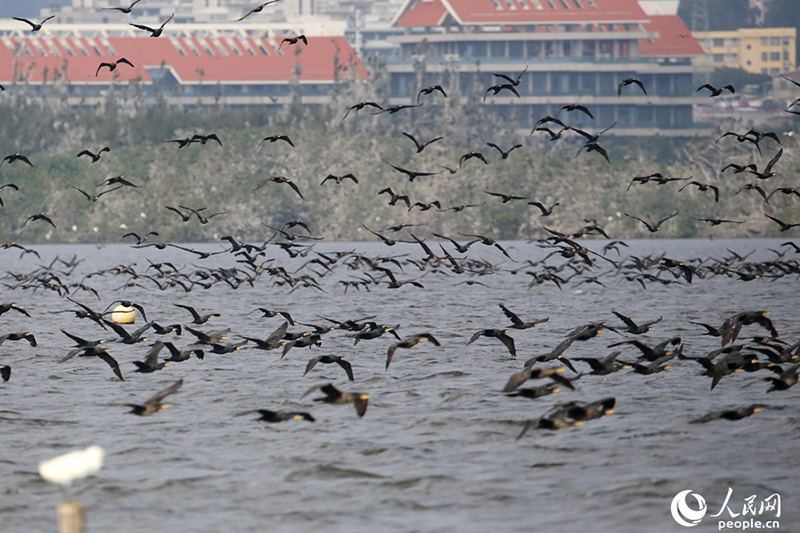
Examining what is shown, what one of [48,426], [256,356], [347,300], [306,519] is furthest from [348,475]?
[347,300]

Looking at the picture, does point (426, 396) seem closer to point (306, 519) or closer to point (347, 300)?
point (306, 519)

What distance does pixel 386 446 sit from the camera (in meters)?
23.5

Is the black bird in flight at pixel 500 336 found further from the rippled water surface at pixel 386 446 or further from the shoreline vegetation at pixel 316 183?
the shoreline vegetation at pixel 316 183

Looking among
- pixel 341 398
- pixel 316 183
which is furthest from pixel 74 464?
pixel 316 183

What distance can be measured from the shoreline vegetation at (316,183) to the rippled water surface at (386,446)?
109 m

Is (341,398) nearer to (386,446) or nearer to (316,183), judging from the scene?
(386,446)

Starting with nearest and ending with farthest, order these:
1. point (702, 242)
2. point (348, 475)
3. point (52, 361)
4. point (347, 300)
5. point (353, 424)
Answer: point (348, 475)
point (353, 424)
point (52, 361)
point (347, 300)
point (702, 242)

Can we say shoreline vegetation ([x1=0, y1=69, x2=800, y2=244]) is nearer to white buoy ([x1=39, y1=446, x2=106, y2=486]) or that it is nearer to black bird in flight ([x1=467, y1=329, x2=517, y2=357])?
black bird in flight ([x1=467, y1=329, x2=517, y2=357])

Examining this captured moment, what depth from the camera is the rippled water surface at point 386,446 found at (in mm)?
19141

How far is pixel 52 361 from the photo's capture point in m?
36.4

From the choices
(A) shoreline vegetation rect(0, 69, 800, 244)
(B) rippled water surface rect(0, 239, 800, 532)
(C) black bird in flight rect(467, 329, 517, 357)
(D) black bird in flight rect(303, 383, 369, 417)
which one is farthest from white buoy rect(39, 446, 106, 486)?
(A) shoreline vegetation rect(0, 69, 800, 244)

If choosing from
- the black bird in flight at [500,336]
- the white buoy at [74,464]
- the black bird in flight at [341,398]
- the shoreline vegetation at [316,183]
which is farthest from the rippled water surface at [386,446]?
the shoreline vegetation at [316,183]

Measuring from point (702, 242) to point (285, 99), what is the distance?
8367 cm

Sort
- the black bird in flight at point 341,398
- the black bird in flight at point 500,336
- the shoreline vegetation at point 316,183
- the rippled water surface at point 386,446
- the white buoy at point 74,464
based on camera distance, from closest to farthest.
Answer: the white buoy at point 74,464, the rippled water surface at point 386,446, the black bird in flight at point 341,398, the black bird in flight at point 500,336, the shoreline vegetation at point 316,183
